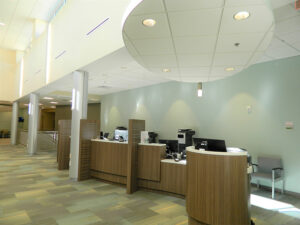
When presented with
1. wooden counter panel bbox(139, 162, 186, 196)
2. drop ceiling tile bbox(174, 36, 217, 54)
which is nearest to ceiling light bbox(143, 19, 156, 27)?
drop ceiling tile bbox(174, 36, 217, 54)

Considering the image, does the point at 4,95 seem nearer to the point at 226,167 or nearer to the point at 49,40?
the point at 49,40

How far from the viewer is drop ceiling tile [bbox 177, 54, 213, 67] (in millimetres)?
3426

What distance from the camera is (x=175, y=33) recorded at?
262 centimetres

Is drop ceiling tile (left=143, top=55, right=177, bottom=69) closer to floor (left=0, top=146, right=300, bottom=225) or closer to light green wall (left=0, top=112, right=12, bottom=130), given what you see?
floor (left=0, top=146, right=300, bottom=225)

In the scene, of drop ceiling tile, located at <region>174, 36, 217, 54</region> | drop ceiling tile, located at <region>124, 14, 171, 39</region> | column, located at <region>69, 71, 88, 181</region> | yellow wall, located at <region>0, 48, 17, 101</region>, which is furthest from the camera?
yellow wall, located at <region>0, 48, 17, 101</region>

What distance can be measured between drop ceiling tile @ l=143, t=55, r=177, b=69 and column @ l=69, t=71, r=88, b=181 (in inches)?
→ 122

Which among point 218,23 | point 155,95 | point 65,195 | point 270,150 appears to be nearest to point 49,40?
point 155,95

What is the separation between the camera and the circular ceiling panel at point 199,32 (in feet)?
6.68

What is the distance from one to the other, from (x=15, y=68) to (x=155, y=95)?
11868mm

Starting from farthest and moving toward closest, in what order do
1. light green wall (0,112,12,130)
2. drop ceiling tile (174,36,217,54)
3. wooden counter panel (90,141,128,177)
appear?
1. light green wall (0,112,12,130)
2. wooden counter panel (90,141,128,177)
3. drop ceiling tile (174,36,217,54)

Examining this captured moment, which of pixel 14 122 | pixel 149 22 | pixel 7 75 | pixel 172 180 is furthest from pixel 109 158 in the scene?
pixel 7 75

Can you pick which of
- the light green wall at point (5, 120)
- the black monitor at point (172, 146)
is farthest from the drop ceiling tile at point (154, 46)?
the light green wall at point (5, 120)

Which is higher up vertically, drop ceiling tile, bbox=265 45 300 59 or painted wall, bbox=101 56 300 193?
drop ceiling tile, bbox=265 45 300 59

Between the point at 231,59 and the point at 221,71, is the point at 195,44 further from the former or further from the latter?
the point at 221,71
